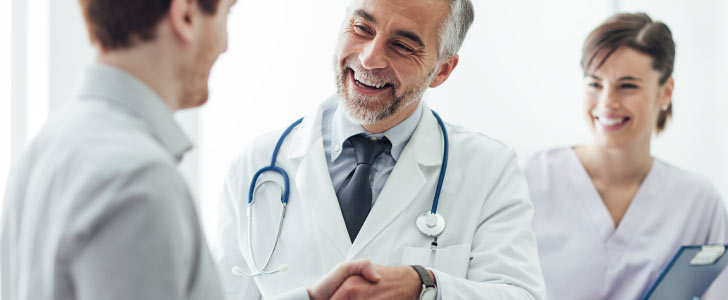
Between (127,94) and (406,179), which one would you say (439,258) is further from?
(127,94)

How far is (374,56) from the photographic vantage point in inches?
57.4

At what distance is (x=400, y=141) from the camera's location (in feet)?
5.12

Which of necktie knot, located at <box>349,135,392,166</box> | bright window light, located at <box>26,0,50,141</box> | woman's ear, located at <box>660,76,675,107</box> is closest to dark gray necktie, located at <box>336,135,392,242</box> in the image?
necktie knot, located at <box>349,135,392,166</box>

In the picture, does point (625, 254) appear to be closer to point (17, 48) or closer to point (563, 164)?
point (563, 164)

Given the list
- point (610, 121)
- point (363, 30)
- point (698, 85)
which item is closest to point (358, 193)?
point (363, 30)

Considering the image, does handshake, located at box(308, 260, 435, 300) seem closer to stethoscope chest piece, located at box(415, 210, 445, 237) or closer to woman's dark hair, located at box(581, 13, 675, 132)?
stethoscope chest piece, located at box(415, 210, 445, 237)

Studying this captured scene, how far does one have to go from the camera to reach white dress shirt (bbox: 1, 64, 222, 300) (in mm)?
618

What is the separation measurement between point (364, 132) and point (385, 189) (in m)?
0.16

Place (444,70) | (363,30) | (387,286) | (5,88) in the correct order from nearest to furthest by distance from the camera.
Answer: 1. (387,286)
2. (363,30)
3. (444,70)
4. (5,88)

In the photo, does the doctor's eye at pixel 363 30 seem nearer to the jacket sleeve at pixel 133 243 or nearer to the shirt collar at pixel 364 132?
the shirt collar at pixel 364 132

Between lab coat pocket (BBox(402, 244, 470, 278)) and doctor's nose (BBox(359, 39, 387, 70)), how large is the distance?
15.7 inches

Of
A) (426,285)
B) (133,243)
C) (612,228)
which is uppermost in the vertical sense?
(133,243)

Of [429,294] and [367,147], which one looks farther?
[367,147]

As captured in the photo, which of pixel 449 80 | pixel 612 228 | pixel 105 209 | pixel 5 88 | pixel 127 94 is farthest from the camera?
pixel 449 80
